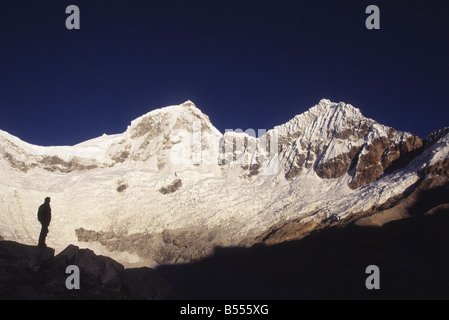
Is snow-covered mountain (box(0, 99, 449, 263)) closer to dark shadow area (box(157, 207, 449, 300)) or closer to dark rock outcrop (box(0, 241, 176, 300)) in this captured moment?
dark shadow area (box(157, 207, 449, 300))

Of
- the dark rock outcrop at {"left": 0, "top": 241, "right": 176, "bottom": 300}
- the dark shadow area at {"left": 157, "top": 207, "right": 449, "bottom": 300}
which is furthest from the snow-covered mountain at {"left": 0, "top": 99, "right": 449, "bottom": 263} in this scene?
the dark rock outcrop at {"left": 0, "top": 241, "right": 176, "bottom": 300}

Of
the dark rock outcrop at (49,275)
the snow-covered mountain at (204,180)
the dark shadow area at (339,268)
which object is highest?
the snow-covered mountain at (204,180)

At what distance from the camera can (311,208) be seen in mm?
69938

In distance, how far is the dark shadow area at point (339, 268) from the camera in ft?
126

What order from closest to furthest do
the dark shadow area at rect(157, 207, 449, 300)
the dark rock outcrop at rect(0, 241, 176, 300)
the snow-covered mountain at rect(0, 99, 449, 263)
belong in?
the dark rock outcrop at rect(0, 241, 176, 300) < the dark shadow area at rect(157, 207, 449, 300) < the snow-covered mountain at rect(0, 99, 449, 263)

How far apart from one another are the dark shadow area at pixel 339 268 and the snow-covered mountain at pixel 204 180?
913 centimetres

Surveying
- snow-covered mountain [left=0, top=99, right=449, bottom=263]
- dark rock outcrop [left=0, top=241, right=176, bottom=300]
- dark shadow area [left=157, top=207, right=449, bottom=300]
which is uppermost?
snow-covered mountain [left=0, top=99, right=449, bottom=263]

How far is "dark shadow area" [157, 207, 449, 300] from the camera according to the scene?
1511 inches

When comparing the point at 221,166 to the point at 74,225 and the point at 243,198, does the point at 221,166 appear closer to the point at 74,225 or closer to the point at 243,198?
the point at 243,198

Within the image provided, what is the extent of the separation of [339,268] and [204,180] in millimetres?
57945

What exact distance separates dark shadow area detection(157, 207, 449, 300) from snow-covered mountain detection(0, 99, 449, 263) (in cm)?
913

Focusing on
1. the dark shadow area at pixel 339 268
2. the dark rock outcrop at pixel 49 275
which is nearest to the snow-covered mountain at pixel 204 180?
the dark shadow area at pixel 339 268

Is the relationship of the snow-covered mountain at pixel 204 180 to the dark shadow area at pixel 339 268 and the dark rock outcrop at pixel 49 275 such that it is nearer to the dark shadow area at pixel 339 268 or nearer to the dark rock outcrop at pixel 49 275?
the dark shadow area at pixel 339 268
